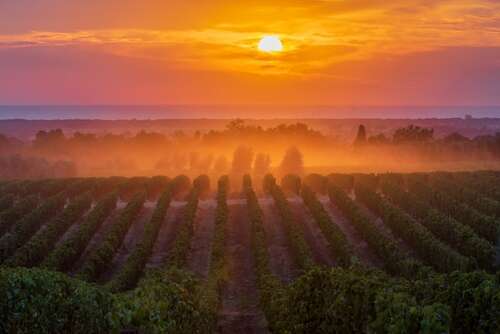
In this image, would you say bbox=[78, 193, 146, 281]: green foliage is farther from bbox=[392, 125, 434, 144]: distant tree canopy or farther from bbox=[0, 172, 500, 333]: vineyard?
bbox=[392, 125, 434, 144]: distant tree canopy

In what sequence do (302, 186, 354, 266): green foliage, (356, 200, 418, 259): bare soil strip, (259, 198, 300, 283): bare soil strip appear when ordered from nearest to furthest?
(302, 186, 354, 266): green foliage, (259, 198, 300, 283): bare soil strip, (356, 200, 418, 259): bare soil strip

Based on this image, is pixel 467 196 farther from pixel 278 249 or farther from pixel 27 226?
pixel 27 226

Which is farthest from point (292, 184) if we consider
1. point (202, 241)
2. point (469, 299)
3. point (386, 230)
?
point (469, 299)

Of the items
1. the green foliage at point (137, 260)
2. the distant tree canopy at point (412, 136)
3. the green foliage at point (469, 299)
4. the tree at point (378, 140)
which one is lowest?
the green foliage at point (137, 260)

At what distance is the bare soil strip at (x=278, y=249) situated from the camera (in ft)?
121

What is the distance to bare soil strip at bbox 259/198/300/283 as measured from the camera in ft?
121

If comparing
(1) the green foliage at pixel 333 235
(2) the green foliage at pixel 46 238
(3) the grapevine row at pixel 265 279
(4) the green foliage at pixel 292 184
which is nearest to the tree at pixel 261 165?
Result: (4) the green foliage at pixel 292 184

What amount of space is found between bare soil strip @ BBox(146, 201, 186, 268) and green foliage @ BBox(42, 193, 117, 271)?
4369 mm

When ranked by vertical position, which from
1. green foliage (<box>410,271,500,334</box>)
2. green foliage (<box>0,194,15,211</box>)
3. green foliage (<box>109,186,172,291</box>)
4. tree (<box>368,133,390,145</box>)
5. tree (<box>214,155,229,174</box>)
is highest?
tree (<box>368,133,390,145</box>)

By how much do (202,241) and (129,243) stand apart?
5.10 metres

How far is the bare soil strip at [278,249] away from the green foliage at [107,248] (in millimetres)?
9871

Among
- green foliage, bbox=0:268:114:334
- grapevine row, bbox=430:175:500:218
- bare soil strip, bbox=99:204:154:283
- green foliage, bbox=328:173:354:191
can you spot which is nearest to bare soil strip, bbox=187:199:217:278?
bare soil strip, bbox=99:204:154:283

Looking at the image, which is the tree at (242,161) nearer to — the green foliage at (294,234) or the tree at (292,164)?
the tree at (292,164)

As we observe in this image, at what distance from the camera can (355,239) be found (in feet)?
143
